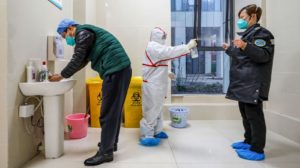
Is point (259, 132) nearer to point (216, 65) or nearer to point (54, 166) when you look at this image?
point (54, 166)

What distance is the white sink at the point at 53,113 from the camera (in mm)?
1698

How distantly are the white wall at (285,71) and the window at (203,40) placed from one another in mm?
975

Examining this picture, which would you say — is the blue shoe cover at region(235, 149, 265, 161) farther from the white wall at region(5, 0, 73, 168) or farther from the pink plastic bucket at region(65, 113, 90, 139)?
the white wall at region(5, 0, 73, 168)

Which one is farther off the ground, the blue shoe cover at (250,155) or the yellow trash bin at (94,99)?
the yellow trash bin at (94,99)

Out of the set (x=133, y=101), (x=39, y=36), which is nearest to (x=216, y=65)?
(x=133, y=101)

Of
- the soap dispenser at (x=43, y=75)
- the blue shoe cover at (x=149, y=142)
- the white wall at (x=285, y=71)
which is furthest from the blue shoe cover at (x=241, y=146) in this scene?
the soap dispenser at (x=43, y=75)

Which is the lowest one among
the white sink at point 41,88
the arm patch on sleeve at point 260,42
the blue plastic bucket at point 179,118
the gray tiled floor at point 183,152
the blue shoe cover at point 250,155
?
the gray tiled floor at point 183,152

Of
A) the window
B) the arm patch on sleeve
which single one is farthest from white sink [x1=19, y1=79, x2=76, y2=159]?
the window

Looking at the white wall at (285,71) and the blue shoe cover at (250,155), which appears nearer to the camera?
the blue shoe cover at (250,155)

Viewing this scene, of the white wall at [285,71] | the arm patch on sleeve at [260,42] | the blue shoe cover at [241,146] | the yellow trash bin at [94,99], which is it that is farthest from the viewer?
the yellow trash bin at [94,99]

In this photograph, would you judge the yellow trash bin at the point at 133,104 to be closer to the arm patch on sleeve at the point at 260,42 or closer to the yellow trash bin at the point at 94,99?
the yellow trash bin at the point at 94,99

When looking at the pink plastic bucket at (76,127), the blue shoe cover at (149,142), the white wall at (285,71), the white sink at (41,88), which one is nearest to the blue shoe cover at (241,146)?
the white wall at (285,71)

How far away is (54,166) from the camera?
1.69 m

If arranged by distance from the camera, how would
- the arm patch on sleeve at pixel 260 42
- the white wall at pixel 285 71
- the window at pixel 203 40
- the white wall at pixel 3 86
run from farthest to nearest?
the window at pixel 203 40 → the white wall at pixel 285 71 → the arm patch on sleeve at pixel 260 42 → the white wall at pixel 3 86
